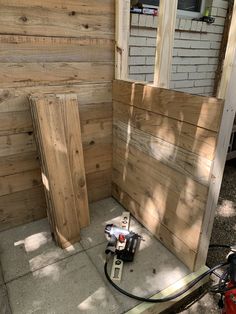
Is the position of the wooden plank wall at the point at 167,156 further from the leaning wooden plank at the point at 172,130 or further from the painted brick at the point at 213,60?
the painted brick at the point at 213,60

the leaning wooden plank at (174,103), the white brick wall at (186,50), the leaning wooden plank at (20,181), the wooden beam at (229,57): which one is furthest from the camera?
the white brick wall at (186,50)

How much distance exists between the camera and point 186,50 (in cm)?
294

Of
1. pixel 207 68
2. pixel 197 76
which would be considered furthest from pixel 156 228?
pixel 207 68

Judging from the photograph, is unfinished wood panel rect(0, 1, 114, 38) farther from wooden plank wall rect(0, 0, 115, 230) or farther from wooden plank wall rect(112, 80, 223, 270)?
wooden plank wall rect(112, 80, 223, 270)

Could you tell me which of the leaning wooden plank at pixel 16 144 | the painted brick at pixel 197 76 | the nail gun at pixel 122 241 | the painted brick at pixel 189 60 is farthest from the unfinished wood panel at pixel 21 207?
the painted brick at pixel 197 76

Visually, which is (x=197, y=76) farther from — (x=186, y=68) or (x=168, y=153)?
(x=168, y=153)

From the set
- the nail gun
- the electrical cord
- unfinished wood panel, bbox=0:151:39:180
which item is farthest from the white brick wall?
the electrical cord

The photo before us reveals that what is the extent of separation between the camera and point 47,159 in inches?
64.6

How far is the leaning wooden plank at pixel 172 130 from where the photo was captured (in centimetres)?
129

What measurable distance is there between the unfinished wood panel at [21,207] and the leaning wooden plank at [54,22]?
1.19 m

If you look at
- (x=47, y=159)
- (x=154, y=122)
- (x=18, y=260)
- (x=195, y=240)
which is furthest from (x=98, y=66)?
(x=18, y=260)

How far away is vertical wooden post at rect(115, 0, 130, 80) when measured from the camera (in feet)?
5.77

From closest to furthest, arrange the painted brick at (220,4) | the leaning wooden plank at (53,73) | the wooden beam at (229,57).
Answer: the wooden beam at (229,57)
the leaning wooden plank at (53,73)
the painted brick at (220,4)

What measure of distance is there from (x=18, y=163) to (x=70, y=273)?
0.90 meters
